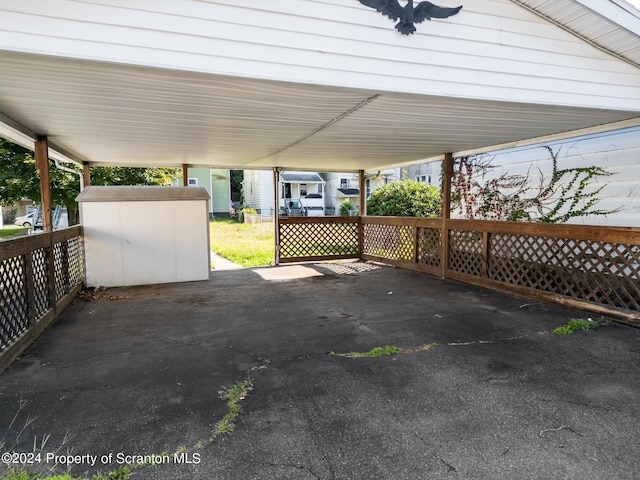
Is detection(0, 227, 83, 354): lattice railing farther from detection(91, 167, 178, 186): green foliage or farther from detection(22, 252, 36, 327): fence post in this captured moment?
detection(91, 167, 178, 186): green foliage

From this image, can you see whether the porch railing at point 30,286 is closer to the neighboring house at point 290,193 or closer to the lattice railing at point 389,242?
the lattice railing at point 389,242

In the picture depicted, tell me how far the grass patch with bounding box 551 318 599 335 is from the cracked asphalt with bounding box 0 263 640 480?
0.43 feet

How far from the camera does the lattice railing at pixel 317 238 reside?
30.4ft

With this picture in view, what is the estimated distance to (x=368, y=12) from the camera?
10.4 ft

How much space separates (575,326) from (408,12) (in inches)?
143

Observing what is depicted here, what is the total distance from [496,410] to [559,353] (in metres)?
1.42

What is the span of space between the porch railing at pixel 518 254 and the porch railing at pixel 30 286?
15.7ft

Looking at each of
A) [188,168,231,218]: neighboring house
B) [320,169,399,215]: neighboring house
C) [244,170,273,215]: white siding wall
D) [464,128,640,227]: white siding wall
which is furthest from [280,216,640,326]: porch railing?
[188,168,231,218]: neighboring house

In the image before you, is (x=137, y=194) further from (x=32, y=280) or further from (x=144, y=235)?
(x=32, y=280)

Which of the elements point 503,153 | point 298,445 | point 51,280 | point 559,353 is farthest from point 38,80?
point 503,153

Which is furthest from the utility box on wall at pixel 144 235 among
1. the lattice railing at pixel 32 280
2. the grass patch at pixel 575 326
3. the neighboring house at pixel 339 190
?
the neighboring house at pixel 339 190

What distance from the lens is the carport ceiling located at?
119 inches

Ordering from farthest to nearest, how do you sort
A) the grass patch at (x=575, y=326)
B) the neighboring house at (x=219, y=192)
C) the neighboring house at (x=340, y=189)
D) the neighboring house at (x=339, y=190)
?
1. the neighboring house at (x=219, y=192)
2. the neighboring house at (x=339, y=190)
3. the neighboring house at (x=340, y=189)
4. the grass patch at (x=575, y=326)

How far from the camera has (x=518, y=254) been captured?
228 inches
